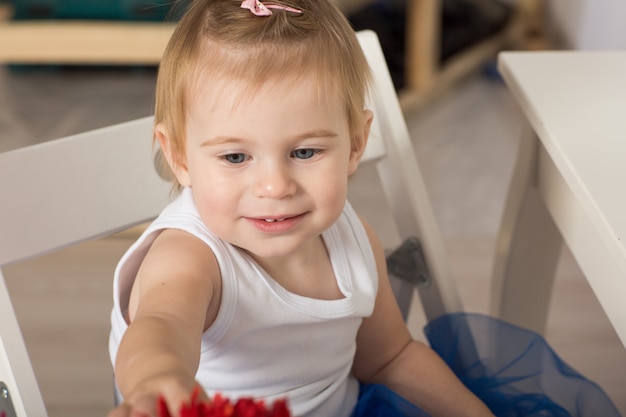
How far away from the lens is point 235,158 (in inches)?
29.2

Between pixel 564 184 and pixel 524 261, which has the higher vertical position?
pixel 564 184

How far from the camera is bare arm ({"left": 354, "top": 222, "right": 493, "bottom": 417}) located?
0.93 metres

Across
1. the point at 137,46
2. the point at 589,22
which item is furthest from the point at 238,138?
the point at 589,22

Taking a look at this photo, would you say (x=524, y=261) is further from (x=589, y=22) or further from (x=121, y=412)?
(x=589, y=22)

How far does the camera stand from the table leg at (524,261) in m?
1.13

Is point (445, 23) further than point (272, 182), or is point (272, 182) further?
point (445, 23)

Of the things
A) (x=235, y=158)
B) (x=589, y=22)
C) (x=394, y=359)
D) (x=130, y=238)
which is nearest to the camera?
(x=235, y=158)

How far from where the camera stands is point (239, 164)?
0.74 meters

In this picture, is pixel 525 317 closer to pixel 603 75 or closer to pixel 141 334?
pixel 603 75

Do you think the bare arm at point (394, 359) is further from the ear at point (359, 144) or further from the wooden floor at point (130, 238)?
the wooden floor at point (130, 238)

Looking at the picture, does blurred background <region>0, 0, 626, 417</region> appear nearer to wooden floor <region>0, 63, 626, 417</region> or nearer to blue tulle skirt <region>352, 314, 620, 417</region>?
wooden floor <region>0, 63, 626, 417</region>

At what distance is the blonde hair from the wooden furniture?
65.1 inches

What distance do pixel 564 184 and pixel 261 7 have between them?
0.37 meters

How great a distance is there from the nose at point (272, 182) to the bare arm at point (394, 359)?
0.25m
